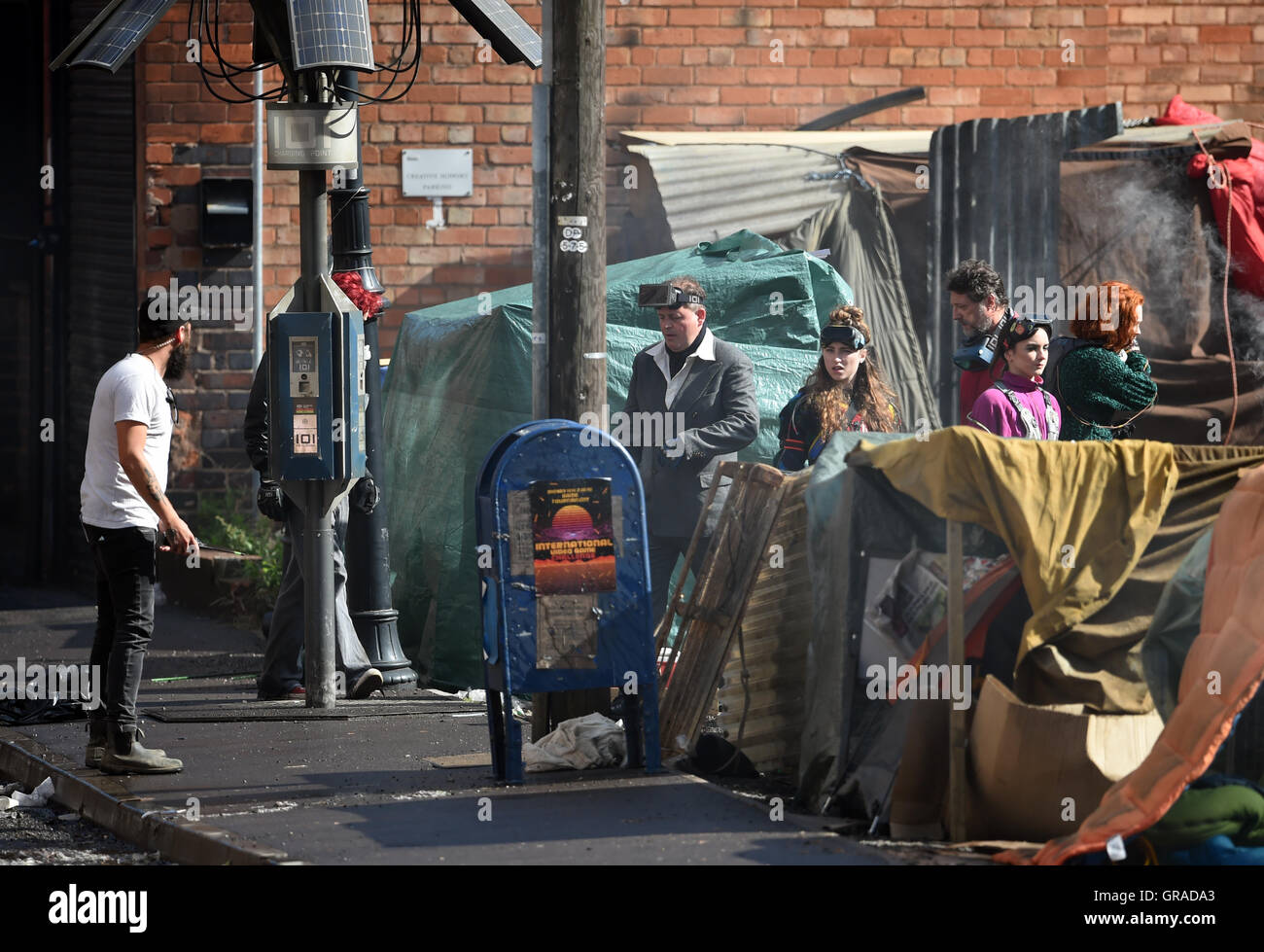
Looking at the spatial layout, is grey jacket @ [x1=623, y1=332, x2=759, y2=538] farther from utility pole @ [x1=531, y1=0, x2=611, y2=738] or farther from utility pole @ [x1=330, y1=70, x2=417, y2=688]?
utility pole @ [x1=330, y1=70, x2=417, y2=688]

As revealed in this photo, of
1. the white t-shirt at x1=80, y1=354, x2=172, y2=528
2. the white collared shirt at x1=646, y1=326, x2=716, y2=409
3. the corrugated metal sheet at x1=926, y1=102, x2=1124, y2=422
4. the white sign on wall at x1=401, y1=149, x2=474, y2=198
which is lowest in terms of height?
the white t-shirt at x1=80, y1=354, x2=172, y2=528

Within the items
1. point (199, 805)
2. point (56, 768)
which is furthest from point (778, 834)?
point (56, 768)

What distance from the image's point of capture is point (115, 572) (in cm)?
691

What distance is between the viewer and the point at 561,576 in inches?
266

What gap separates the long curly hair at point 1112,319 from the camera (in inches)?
270

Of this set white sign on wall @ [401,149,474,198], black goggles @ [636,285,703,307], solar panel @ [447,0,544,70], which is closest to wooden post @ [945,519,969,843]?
black goggles @ [636,285,703,307]

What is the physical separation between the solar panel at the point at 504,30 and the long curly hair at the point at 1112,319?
11.8 feet

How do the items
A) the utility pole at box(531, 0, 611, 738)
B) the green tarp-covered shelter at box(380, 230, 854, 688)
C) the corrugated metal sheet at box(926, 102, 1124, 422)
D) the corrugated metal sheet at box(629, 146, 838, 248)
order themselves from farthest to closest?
1. the corrugated metal sheet at box(629, 146, 838, 248)
2. the corrugated metal sheet at box(926, 102, 1124, 422)
3. the green tarp-covered shelter at box(380, 230, 854, 688)
4. the utility pole at box(531, 0, 611, 738)

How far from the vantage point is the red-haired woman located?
681 centimetres

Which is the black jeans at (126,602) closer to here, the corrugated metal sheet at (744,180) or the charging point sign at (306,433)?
the charging point sign at (306,433)

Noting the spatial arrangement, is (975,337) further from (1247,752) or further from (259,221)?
(259,221)

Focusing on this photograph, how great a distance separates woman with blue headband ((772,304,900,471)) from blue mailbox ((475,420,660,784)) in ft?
3.85

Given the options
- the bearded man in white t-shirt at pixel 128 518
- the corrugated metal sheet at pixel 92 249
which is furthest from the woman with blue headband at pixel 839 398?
the corrugated metal sheet at pixel 92 249

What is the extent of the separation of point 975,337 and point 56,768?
14.3ft
